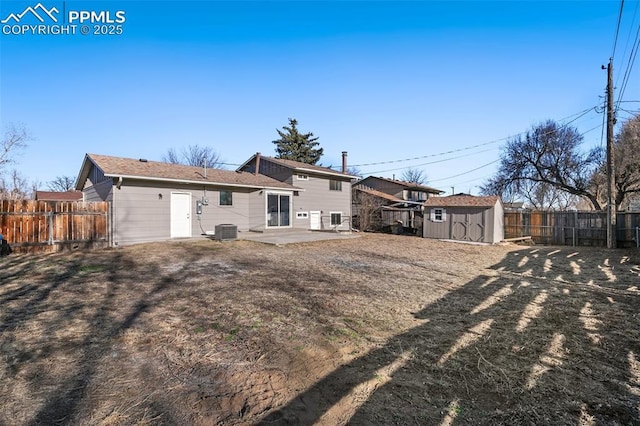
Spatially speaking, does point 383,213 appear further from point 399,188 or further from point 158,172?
point 158,172

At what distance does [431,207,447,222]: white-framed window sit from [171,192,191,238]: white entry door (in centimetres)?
1349

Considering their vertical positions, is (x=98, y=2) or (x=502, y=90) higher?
(x=98, y=2)

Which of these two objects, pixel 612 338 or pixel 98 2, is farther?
pixel 98 2

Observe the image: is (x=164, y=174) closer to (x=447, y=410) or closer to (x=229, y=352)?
(x=229, y=352)

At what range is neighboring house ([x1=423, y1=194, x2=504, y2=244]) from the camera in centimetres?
1644

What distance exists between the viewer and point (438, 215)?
60.5ft

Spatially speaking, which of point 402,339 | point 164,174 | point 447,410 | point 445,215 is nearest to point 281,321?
point 402,339

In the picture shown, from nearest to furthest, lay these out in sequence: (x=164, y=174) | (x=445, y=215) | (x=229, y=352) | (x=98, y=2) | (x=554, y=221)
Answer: (x=229, y=352)
(x=98, y=2)
(x=164, y=174)
(x=554, y=221)
(x=445, y=215)

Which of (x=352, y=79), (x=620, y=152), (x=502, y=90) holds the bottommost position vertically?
(x=620, y=152)

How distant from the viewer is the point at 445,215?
1811 cm

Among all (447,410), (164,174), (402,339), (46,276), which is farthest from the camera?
(164,174)

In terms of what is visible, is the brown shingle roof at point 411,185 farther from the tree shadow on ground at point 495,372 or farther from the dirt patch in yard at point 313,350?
the tree shadow on ground at point 495,372

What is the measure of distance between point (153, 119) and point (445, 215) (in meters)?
19.4

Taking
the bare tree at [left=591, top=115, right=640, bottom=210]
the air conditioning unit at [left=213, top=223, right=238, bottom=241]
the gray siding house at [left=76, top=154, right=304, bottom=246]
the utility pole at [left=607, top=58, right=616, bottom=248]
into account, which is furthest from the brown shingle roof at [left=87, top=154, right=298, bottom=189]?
the bare tree at [left=591, top=115, right=640, bottom=210]
